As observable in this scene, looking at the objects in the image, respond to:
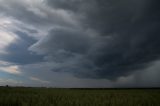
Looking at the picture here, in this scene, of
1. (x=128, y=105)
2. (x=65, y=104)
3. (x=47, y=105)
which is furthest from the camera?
(x=128, y=105)

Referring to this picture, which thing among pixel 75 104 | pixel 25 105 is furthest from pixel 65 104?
pixel 25 105

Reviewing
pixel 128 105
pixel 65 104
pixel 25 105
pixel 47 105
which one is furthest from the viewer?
pixel 128 105

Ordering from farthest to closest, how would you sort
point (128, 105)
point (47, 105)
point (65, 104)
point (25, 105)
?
point (128, 105), point (65, 104), point (47, 105), point (25, 105)

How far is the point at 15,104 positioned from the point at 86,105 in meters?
5.24

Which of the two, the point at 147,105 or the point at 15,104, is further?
the point at 147,105

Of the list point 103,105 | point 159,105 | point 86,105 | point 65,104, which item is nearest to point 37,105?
point 65,104

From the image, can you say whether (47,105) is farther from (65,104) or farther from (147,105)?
(147,105)

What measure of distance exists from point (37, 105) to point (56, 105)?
4.26ft

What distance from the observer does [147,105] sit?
14.7m

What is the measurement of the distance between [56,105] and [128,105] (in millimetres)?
5564

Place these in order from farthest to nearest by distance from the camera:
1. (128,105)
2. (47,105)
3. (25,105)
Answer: (128,105) → (47,105) → (25,105)

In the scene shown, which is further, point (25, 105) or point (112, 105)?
point (112, 105)

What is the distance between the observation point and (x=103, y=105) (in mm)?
13555

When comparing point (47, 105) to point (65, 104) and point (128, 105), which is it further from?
→ point (128, 105)
